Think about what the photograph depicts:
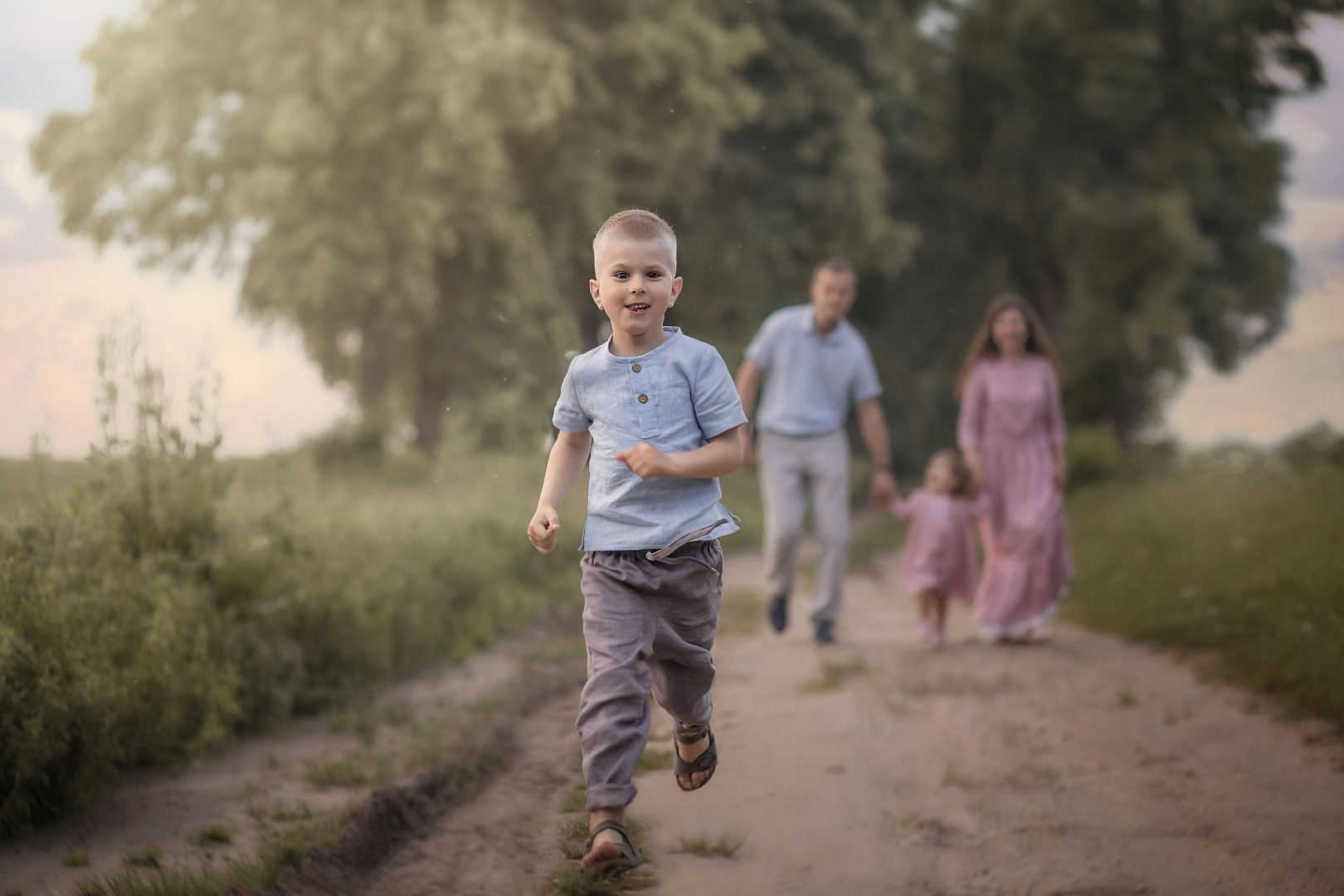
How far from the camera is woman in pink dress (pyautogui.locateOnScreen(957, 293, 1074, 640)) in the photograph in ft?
28.5

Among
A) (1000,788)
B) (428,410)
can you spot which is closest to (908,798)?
(1000,788)

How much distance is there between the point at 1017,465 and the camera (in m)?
8.99

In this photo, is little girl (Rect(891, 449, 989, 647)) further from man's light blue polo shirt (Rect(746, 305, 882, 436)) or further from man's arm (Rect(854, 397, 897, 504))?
man's light blue polo shirt (Rect(746, 305, 882, 436))

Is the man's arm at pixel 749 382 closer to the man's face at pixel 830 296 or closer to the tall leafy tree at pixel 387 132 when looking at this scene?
the man's face at pixel 830 296

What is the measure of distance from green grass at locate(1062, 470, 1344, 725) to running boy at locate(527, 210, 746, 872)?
3956mm

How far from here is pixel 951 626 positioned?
9969mm

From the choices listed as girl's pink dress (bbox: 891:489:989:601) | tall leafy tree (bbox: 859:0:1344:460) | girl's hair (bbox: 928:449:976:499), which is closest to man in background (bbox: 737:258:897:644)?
girl's pink dress (bbox: 891:489:989:601)

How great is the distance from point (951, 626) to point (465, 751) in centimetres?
553

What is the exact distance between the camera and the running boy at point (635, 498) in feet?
11.3

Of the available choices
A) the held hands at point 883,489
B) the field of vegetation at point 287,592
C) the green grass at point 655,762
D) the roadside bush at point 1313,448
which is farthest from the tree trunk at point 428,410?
the green grass at point 655,762

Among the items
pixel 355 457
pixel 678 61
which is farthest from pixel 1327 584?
pixel 355 457

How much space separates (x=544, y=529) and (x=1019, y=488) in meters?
6.25

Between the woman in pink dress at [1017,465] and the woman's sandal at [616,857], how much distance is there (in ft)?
18.6

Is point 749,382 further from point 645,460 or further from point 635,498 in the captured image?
point 645,460
